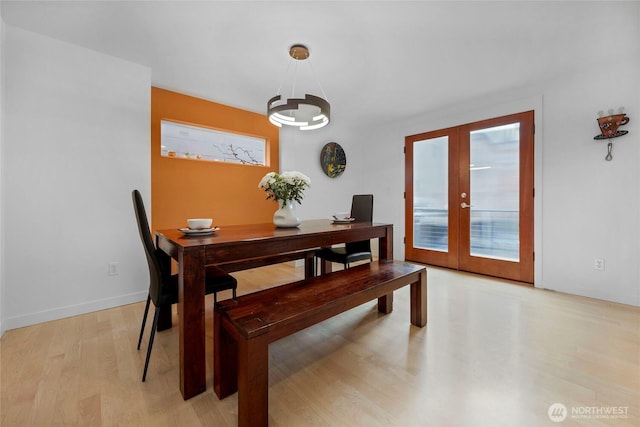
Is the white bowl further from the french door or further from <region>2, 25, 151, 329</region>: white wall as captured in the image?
the french door

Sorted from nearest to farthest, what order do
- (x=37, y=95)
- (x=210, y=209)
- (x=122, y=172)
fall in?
1. (x=37, y=95)
2. (x=122, y=172)
3. (x=210, y=209)

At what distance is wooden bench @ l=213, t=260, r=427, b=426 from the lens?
1081 mm

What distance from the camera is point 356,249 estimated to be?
2893 mm

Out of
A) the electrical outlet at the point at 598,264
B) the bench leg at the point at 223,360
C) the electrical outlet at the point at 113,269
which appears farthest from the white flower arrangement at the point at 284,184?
the electrical outlet at the point at 598,264

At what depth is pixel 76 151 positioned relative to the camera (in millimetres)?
2270

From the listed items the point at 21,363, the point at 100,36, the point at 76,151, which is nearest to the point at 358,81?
the point at 100,36

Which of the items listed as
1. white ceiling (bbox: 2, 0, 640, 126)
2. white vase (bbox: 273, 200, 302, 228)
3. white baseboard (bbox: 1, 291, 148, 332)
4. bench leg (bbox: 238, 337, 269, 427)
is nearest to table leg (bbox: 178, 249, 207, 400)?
bench leg (bbox: 238, 337, 269, 427)

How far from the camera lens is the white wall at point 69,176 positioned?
6.70ft

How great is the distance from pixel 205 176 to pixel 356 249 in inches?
84.9

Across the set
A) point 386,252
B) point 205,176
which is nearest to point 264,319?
point 386,252

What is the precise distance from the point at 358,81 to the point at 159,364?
314 cm

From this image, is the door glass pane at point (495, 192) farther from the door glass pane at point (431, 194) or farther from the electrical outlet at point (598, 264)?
the electrical outlet at point (598, 264)

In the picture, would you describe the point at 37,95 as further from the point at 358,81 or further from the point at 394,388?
the point at 394,388

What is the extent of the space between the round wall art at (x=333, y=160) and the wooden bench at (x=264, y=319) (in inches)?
111
